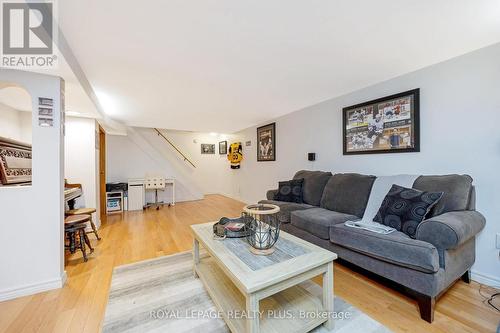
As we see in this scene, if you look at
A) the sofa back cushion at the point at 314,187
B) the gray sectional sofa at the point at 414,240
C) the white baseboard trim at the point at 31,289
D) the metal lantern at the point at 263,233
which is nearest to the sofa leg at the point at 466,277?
the gray sectional sofa at the point at 414,240

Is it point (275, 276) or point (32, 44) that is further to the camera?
point (32, 44)

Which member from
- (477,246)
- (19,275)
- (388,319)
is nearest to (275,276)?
(388,319)

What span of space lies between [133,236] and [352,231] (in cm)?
309

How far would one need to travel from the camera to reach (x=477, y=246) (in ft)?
6.09

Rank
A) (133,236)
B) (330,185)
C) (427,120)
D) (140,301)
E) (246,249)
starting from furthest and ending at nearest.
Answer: (133,236)
(330,185)
(427,120)
(140,301)
(246,249)

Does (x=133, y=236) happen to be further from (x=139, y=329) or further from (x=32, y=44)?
(x=32, y=44)

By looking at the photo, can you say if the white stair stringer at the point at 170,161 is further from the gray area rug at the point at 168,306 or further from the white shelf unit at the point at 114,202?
the gray area rug at the point at 168,306

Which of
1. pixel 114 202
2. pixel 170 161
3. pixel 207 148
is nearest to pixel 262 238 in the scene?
pixel 114 202

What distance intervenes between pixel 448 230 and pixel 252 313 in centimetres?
143

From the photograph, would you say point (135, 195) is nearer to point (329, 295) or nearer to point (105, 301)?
point (105, 301)

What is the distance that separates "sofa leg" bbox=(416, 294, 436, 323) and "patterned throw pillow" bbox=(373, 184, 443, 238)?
1.40 ft

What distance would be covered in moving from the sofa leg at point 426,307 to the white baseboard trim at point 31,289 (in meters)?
2.98

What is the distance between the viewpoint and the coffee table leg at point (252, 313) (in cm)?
104

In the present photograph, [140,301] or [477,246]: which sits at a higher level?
[477,246]
